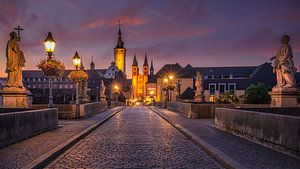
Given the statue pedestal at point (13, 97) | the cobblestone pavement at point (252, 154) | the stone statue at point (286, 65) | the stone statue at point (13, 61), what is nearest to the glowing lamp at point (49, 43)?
the stone statue at point (13, 61)

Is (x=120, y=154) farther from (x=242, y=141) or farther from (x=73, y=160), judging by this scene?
(x=242, y=141)

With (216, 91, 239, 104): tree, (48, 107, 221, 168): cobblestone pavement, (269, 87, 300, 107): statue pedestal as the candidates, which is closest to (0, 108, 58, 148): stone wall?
(48, 107, 221, 168): cobblestone pavement

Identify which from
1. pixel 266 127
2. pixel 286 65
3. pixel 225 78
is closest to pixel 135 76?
pixel 225 78

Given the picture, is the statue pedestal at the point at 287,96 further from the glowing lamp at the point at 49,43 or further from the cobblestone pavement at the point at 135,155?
the glowing lamp at the point at 49,43

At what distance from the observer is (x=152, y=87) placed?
138000mm

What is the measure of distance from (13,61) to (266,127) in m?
11.2

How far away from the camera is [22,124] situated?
1063 centimetres

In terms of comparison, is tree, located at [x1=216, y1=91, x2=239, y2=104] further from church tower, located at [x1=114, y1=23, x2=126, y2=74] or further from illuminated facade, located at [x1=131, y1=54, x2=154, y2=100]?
church tower, located at [x1=114, y1=23, x2=126, y2=74]

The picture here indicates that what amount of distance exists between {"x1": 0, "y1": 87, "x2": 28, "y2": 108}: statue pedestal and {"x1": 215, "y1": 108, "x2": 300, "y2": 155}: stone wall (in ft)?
29.9

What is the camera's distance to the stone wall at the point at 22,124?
9.26 metres

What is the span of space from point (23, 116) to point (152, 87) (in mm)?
127418

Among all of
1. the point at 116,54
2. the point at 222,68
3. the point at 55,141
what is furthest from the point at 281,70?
the point at 116,54

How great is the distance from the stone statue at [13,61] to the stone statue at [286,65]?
1187 centimetres

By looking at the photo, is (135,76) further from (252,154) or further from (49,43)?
(252,154)
